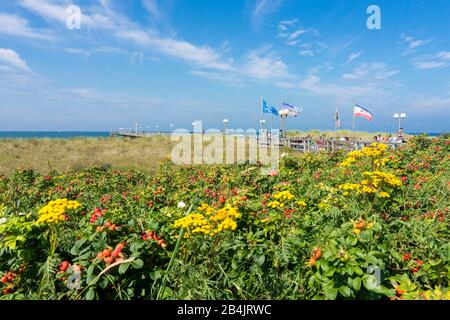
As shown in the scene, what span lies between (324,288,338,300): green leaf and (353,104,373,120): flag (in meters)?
26.0

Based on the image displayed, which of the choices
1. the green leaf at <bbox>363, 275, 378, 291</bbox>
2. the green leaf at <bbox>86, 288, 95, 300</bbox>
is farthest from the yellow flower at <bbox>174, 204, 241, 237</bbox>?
the green leaf at <bbox>363, 275, 378, 291</bbox>

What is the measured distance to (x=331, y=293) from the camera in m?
1.99

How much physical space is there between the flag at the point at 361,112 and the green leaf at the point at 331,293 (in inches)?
1023

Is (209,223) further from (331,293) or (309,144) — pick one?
(309,144)

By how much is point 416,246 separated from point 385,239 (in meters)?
0.42

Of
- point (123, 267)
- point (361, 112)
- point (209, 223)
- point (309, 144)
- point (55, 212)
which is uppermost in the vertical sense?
point (361, 112)

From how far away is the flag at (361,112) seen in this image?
82.9 feet

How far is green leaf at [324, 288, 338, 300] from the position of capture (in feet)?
6.45

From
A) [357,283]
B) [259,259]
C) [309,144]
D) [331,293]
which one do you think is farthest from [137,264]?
[309,144]

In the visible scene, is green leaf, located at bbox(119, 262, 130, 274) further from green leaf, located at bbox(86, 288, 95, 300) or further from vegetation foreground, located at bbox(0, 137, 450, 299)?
green leaf, located at bbox(86, 288, 95, 300)

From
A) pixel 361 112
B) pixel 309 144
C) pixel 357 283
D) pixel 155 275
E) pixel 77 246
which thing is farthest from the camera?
pixel 361 112

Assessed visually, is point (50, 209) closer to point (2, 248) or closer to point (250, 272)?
point (2, 248)

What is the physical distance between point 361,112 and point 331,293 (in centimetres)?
2625
